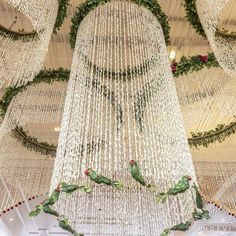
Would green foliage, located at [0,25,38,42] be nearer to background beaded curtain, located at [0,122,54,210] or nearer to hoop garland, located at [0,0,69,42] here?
hoop garland, located at [0,0,69,42]

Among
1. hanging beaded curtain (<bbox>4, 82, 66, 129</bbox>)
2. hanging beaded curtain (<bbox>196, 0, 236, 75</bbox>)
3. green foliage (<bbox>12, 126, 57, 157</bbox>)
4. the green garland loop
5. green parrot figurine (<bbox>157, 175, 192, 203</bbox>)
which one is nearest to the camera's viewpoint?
green parrot figurine (<bbox>157, 175, 192, 203</bbox>)

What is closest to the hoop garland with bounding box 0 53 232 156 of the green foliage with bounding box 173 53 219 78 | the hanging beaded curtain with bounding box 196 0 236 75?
the green foliage with bounding box 173 53 219 78

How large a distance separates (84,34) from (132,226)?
9.91 feet

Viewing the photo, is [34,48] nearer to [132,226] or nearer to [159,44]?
[159,44]

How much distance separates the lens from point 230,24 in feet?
16.9

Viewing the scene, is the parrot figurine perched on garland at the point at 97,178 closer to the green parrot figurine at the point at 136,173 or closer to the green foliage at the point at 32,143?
the green parrot figurine at the point at 136,173

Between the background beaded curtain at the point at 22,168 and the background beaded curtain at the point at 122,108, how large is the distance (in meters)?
1.43

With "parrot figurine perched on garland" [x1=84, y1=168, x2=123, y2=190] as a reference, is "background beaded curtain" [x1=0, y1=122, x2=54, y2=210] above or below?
below

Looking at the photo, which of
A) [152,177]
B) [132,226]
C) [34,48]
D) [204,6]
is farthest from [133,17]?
[132,226]

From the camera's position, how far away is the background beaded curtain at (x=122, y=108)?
336 centimetres

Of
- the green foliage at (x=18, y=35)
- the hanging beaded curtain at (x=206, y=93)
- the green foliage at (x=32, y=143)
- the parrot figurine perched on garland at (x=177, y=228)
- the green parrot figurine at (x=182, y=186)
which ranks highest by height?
the green foliage at (x=18, y=35)

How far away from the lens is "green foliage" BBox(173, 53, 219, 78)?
459 centimetres

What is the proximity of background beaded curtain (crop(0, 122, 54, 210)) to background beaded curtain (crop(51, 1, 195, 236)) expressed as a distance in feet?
4.70

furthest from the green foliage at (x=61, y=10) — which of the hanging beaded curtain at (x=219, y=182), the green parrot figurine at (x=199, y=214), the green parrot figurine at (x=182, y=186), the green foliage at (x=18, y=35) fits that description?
the hanging beaded curtain at (x=219, y=182)
